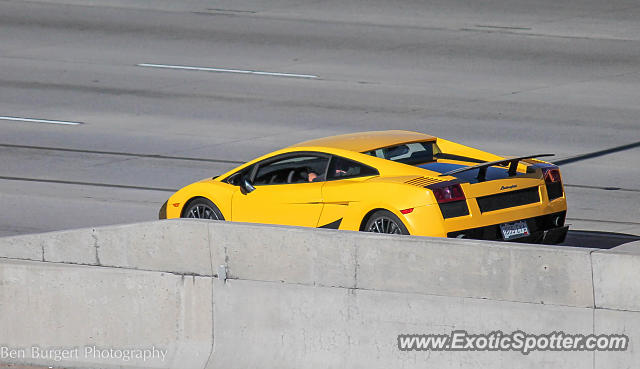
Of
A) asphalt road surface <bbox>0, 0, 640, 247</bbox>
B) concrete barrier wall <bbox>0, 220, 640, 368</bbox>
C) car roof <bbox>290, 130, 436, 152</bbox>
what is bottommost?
concrete barrier wall <bbox>0, 220, 640, 368</bbox>

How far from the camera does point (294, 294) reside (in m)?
10.4

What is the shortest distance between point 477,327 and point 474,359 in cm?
26

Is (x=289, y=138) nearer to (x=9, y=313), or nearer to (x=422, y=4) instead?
Answer: (x=9, y=313)

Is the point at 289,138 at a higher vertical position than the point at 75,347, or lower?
higher

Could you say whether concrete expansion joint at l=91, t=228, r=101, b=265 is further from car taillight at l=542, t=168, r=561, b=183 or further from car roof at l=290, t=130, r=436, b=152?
car taillight at l=542, t=168, r=561, b=183

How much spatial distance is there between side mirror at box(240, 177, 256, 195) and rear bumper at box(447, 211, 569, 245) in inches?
107

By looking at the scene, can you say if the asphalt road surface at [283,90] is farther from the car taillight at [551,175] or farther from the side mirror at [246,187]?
the side mirror at [246,187]

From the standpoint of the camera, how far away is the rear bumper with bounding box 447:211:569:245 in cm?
1175

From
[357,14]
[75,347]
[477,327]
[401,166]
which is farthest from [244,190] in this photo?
[357,14]

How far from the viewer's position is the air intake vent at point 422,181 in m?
11.7

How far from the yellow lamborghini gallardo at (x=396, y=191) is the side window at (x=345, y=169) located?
0.4 inches

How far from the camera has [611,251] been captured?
9.30 meters

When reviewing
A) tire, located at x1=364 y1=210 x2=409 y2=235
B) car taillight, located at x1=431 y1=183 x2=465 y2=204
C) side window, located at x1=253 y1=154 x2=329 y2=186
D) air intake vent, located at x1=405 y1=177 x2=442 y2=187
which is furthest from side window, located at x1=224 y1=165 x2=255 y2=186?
car taillight, located at x1=431 y1=183 x2=465 y2=204

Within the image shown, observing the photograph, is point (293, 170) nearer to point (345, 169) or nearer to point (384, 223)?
point (345, 169)
